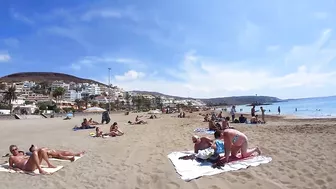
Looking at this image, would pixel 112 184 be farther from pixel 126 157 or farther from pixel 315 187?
pixel 315 187

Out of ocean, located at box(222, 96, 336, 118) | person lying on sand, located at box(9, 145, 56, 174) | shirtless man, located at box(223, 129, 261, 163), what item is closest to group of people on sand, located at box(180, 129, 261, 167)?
shirtless man, located at box(223, 129, 261, 163)

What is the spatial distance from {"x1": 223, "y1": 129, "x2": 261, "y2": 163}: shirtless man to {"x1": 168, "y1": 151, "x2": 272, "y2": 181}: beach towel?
0.16 m

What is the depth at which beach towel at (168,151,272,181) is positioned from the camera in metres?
5.45

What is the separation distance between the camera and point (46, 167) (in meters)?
6.35

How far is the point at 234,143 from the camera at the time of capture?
6262 mm

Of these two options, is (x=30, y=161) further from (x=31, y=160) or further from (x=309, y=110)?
(x=309, y=110)

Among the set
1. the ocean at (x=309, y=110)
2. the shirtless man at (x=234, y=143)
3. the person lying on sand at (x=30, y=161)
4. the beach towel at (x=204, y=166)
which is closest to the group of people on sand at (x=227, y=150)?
the shirtless man at (x=234, y=143)

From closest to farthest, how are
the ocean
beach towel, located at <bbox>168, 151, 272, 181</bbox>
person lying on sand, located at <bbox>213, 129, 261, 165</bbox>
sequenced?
beach towel, located at <bbox>168, 151, 272, 181</bbox>, person lying on sand, located at <bbox>213, 129, 261, 165</bbox>, the ocean

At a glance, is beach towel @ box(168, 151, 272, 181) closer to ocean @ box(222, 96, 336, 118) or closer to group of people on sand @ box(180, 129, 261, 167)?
group of people on sand @ box(180, 129, 261, 167)

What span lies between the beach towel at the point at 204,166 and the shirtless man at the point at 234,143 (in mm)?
164

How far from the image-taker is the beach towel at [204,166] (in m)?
5.45

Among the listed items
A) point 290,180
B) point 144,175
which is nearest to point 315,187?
point 290,180

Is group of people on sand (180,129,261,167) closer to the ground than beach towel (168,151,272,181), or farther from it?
farther from it

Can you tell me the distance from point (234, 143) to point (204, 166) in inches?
33.5
